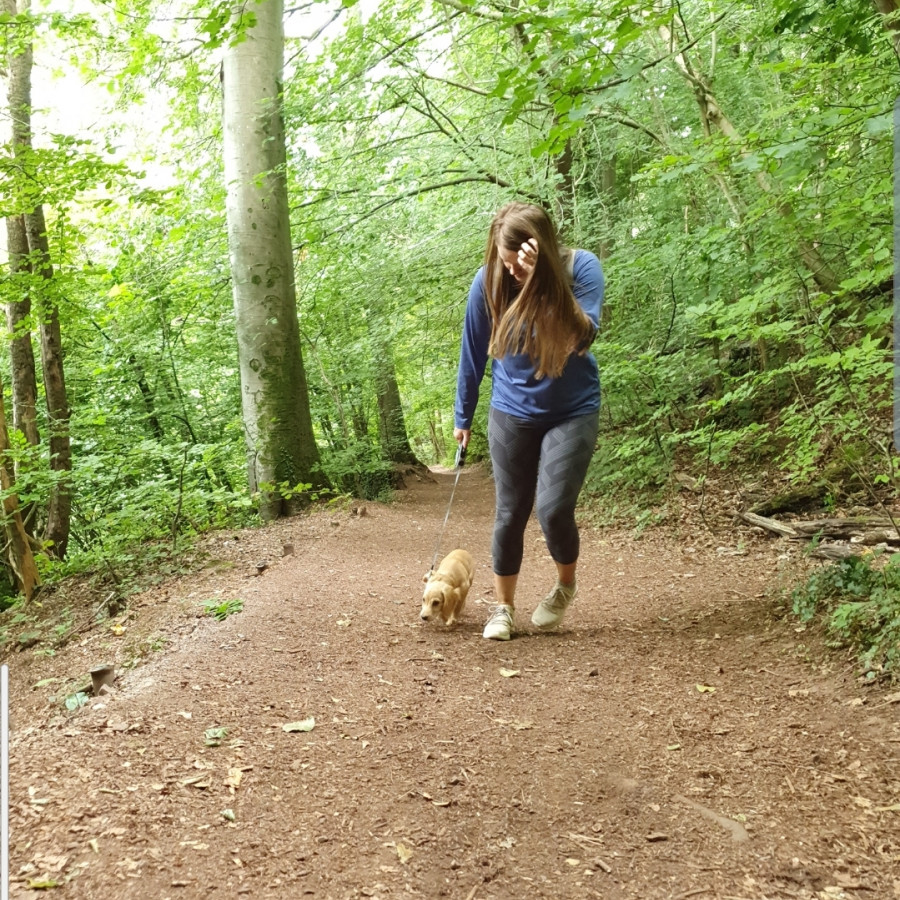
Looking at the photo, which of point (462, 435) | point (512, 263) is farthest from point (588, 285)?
point (462, 435)

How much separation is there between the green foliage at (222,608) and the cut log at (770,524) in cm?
402

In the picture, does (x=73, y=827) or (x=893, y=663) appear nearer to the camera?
(x=73, y=827)

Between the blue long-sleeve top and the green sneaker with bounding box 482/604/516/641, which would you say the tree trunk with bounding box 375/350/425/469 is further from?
the blue long-sleeve top

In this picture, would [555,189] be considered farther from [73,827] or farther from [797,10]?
[73,827]

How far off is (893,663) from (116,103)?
10330 millimetres

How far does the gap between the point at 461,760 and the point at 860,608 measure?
1.94m

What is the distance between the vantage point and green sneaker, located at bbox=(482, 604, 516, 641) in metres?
3.70

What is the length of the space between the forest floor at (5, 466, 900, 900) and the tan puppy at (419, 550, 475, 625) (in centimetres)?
10

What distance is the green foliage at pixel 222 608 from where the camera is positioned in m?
4.14

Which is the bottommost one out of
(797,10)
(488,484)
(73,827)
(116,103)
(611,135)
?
(488,484)

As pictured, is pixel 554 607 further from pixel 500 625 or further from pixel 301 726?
pixel 301 726

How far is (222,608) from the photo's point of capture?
421 cm

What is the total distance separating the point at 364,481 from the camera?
35.2 ft

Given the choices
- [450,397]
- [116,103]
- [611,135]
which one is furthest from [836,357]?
[450,397]
